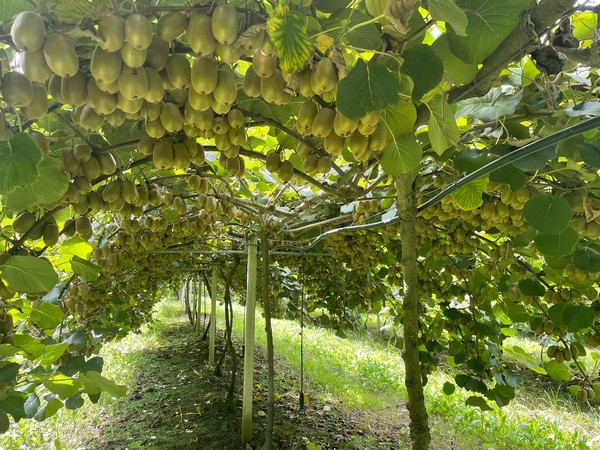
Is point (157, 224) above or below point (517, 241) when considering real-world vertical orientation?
above

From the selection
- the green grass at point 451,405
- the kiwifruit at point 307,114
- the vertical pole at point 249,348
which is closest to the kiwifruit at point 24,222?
the kiwifruit at point 307,114

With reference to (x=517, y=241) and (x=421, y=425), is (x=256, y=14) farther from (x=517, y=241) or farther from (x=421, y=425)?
(x=517, y=241)

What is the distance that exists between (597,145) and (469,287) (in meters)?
1.85

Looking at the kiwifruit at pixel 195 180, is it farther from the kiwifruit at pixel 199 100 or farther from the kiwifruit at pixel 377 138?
the kiwifruit at pixel 377 138

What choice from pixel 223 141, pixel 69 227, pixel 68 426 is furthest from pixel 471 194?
pixel 68 426

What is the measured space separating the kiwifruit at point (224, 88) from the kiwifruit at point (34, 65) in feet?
0.87

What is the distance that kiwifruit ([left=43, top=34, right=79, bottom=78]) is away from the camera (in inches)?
23.5

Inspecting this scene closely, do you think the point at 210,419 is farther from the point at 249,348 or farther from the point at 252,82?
the point at 252,82

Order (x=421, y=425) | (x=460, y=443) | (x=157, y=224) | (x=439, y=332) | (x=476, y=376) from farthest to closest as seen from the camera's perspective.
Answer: (x=460, y=443) < (x=439, y=332) < (x=476, y=376) < (x=157, y=224) < (x=421, y=425)

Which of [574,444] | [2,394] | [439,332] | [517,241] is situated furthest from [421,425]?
[574,444]

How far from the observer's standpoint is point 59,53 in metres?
0.60

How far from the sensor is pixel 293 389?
580cm

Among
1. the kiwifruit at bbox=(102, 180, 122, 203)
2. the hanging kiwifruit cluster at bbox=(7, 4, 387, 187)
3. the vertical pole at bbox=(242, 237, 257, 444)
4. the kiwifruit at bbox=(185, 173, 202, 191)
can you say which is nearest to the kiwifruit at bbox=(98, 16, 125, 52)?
the hanging kiwifruit cluster at bbox=(7, 4, 387, 187)

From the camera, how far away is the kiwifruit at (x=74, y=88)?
677 mm
